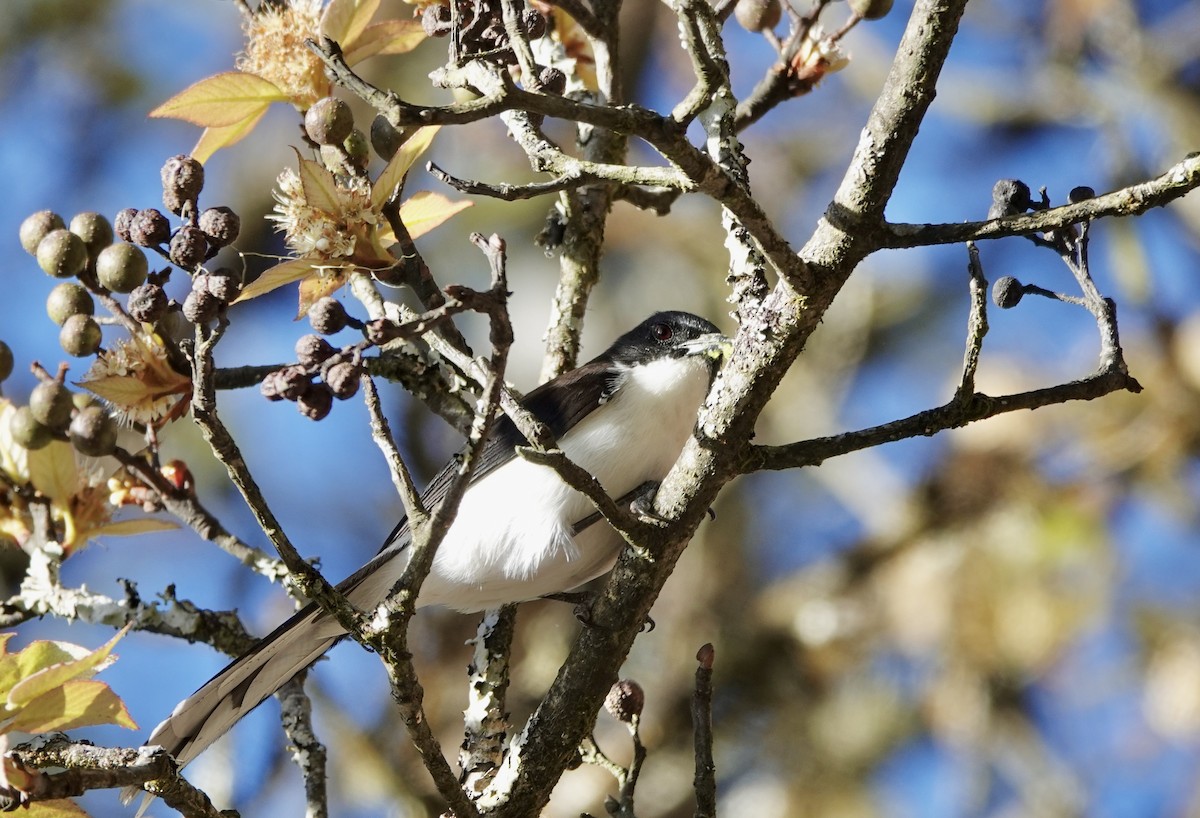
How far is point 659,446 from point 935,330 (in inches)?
246

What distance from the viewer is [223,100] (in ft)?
8.88

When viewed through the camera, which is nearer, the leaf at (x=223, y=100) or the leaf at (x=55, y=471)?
the leaf at (x=223, y=100)

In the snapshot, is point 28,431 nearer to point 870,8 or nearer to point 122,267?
point 122,267

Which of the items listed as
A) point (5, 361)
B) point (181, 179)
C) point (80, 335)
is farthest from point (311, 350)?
point (5, 361)

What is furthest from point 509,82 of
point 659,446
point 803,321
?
point 659,446

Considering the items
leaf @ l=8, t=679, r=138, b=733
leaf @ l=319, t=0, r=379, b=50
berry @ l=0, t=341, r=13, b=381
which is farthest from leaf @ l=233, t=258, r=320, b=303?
berry @ l=0, t=341, r=13, b=381

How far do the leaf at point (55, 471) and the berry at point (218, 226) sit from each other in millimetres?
986

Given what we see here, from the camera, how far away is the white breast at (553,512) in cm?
387

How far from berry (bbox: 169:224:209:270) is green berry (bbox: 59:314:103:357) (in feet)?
1.11

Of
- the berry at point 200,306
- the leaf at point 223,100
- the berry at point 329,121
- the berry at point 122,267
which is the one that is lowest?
the berry at point 200,306

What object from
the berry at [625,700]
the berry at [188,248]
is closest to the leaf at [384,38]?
the berry at [188,248]

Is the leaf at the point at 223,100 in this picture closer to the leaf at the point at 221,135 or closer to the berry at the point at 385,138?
the leaf at the point at 221,135

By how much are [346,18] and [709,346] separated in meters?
1.86

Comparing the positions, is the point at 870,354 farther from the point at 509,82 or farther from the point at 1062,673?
the point at 509,82
